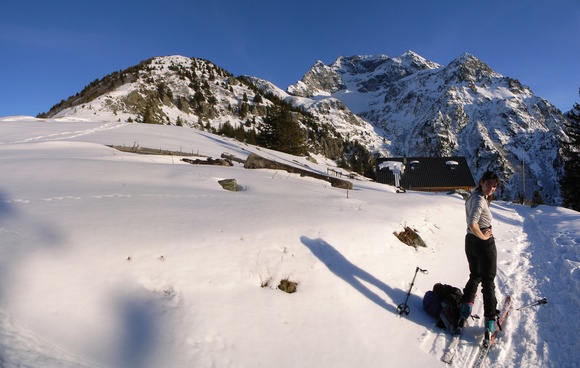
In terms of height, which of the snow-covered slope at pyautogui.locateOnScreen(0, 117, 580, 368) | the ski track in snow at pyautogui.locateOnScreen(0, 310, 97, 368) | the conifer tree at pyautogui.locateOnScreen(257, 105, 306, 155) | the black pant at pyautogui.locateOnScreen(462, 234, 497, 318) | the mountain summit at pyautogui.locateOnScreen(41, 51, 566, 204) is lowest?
the ski track in snow at pyautogui.locateOnScreen(0, 310, 97, 368)

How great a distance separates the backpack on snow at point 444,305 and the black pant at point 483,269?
16 cm

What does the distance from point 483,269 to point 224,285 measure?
3742mm

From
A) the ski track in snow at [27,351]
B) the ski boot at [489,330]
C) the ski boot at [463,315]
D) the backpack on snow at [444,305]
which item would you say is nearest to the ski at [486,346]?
the ski boot at [489,330]

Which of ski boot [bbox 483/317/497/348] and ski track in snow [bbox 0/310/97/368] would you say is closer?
ski track in snow [bbox 0/310/97/368]

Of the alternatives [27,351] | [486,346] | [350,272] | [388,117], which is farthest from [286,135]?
[388,117]

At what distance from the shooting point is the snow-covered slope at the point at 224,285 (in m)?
3.06

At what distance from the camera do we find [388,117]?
19975 cm

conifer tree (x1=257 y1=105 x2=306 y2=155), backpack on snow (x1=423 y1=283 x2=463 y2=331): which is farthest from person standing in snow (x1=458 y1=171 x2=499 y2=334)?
conifer tree (x1=257 y1=105 x2=306 y2=155)

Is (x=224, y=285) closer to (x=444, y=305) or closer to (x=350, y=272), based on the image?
(x=350, y=272)

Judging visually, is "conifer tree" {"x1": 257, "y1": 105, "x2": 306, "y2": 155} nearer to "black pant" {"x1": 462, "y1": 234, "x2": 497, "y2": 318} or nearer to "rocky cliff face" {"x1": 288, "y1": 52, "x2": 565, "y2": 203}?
"black pant" {"x1": 462, "y1": 234, "x2": 497, "y2": 318}

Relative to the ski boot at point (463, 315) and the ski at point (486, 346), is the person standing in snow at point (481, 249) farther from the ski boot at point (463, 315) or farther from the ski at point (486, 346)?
the ski at point (486, 346)

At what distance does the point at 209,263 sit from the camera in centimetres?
423

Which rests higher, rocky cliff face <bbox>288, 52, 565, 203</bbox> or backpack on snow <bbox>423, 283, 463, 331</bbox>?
rocky cliff face <bbox>288, 52, 565, 203</bbox>

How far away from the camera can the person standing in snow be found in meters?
4.17
